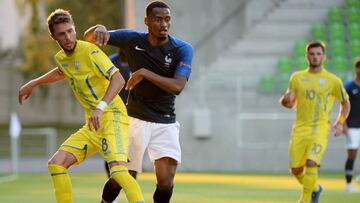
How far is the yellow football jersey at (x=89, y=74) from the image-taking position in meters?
8.66

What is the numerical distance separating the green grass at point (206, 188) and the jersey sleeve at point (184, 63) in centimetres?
460

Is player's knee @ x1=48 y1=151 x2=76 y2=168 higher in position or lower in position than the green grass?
higher

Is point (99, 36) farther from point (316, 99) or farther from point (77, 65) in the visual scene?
point (316, 99)

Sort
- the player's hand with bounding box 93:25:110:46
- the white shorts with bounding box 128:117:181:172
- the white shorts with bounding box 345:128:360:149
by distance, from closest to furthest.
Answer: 1. the player's hand with bounding box 93:25:110:46
2. the white shorts with bounding box 128:117:181:172
3. the white shorts with bounding box 345:128:360:149

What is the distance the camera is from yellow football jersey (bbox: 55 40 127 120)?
8.66 m

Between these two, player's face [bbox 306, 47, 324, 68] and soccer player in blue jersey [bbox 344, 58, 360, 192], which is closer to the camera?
player's face [bbox 306, 47, 324, 68]

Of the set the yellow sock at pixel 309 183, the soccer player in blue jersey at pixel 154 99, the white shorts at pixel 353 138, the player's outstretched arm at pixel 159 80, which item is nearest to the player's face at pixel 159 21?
the soccer player in blue jersey at pixel 154 99

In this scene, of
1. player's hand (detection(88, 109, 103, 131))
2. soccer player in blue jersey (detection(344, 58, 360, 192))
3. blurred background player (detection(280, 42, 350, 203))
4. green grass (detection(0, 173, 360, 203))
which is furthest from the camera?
soccer player in blue jersey (detection(344, 58, 360, 192))

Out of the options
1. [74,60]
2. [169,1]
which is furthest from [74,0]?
[74,60]

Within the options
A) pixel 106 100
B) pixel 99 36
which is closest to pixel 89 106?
pixel 106 100

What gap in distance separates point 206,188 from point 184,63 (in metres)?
8.03

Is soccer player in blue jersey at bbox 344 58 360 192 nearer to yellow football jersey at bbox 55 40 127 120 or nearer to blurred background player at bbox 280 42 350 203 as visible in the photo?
blurred background player at bbox 280 42 350 203

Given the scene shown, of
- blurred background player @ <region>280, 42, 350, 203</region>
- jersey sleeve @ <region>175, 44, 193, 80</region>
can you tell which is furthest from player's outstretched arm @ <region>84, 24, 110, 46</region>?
blurred background player @ <region>280, 42, 350, 203</region>

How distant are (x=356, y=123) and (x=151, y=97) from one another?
8.43 m
